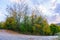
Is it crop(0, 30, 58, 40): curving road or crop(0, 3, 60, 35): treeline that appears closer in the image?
crop(0, 30, 58, 40): curving road

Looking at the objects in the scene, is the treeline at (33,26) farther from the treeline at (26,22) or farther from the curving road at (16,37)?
the curving road at (16,37)

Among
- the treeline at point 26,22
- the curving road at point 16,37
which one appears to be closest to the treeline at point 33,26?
the treeline at point 26,22

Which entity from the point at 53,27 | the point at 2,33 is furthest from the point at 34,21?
the point at 2,33

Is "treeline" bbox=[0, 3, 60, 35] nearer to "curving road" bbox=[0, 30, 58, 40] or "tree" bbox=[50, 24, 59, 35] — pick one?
"tree" bbox=[50, 24, 59, 35]

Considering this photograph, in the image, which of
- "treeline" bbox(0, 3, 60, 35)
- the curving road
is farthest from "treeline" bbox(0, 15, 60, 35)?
the curving road

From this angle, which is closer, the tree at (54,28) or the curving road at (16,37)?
the curving road at (16,37)

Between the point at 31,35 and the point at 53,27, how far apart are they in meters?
0.89

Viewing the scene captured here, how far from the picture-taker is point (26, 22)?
7336mm

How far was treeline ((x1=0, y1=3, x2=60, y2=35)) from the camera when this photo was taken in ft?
23.5

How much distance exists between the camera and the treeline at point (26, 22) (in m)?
7.15

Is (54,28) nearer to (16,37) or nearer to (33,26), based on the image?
(33,26)

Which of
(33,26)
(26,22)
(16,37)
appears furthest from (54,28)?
(16,37)

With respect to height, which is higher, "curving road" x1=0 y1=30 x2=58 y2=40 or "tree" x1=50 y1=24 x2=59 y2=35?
"tree" x1=50 y1=24 x2=59 y2=35

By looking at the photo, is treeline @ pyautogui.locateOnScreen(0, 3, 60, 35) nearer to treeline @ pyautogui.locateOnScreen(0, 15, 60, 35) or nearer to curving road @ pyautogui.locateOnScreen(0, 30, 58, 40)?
treeline @ pyautogui.locateOnScreen(0, 15, 60, 35)
